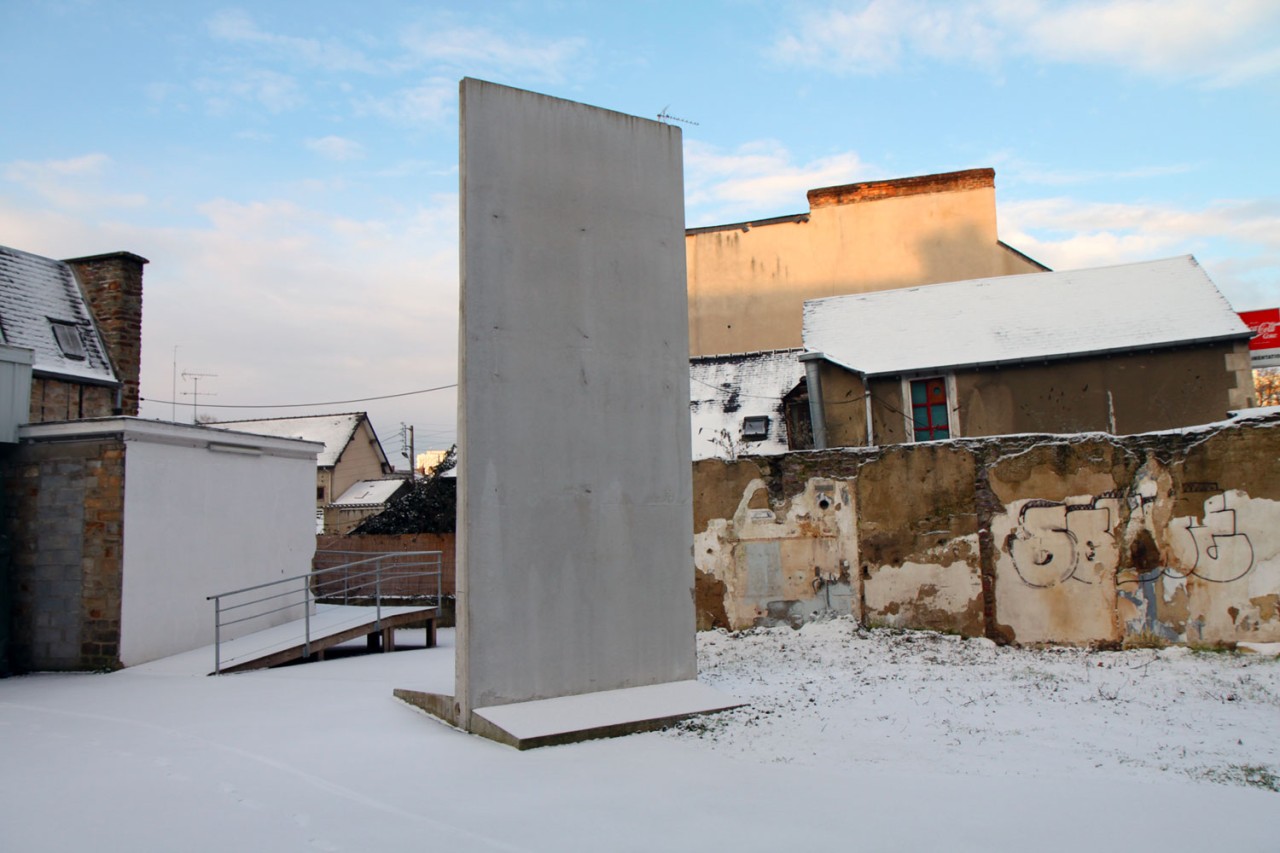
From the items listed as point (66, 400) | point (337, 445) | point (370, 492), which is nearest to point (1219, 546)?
point (66, 400)

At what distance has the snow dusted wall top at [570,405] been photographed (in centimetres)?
722

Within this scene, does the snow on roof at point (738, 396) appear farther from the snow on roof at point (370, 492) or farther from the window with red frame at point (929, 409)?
the snow on roof at point (370, 492)

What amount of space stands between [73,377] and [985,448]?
1653 centimetres

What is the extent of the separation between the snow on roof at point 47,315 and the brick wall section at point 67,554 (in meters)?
5.88

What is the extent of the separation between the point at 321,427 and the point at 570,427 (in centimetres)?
3267

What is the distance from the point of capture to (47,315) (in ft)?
60.3

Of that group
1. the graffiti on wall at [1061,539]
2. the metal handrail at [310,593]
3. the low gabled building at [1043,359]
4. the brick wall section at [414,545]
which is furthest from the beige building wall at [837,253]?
the graffiti on wall at [1061,539]

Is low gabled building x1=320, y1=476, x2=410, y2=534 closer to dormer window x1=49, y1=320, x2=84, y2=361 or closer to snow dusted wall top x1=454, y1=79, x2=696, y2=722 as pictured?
dormer window x1=49, y1=320, x2=84, y2=361

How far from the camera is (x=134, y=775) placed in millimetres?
6117

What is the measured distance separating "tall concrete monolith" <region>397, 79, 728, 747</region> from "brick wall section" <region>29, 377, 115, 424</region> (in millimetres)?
12995

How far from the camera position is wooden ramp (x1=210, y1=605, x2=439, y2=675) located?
38.8 feet

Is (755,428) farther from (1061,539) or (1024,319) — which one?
(1061,539)

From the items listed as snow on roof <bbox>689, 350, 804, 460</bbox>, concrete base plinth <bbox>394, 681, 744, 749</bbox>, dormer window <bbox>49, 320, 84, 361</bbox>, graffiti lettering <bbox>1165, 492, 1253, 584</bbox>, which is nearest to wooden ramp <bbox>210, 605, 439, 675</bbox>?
concrete base plinth <bbox>394, 681, 744, 749</bbox>

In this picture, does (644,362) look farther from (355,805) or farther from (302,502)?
(302,502)
